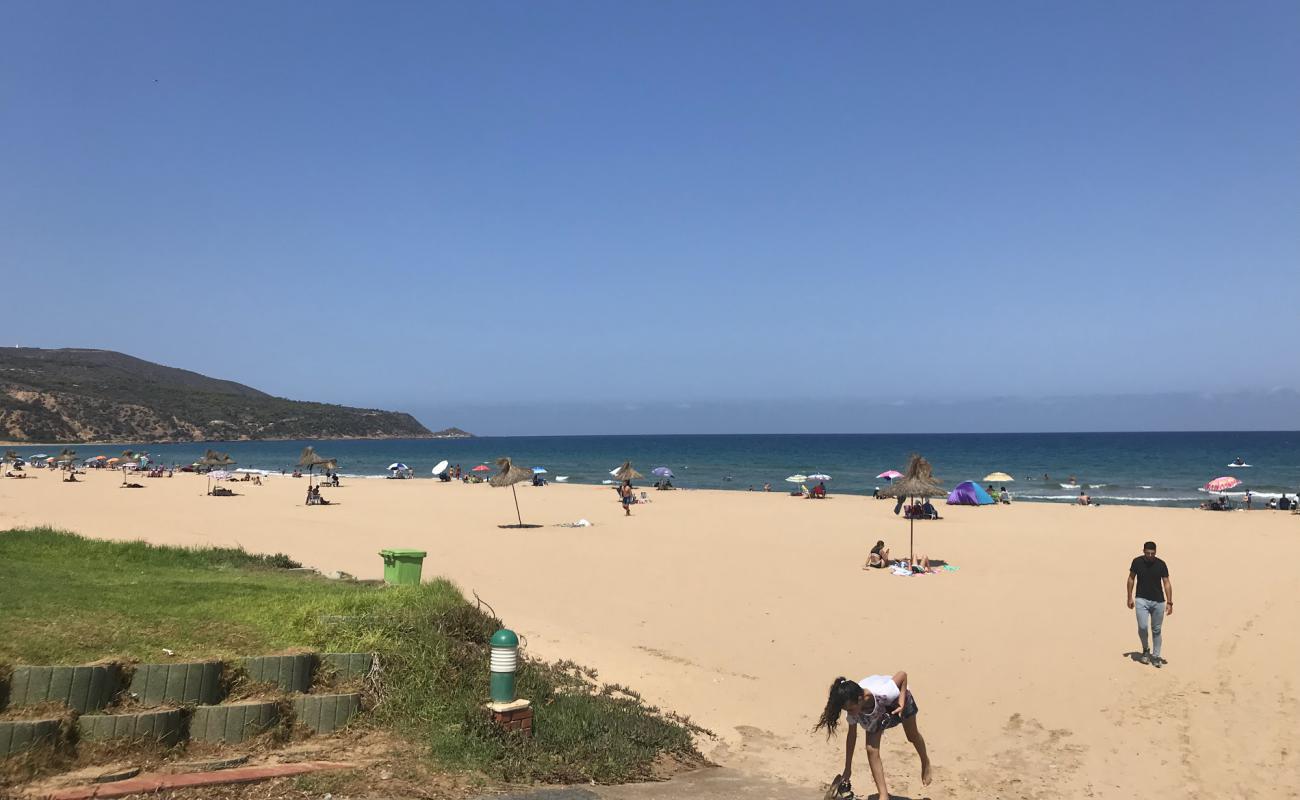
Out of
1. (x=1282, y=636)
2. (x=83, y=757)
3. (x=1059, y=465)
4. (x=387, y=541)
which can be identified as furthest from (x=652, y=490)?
(x=1059, y=465)

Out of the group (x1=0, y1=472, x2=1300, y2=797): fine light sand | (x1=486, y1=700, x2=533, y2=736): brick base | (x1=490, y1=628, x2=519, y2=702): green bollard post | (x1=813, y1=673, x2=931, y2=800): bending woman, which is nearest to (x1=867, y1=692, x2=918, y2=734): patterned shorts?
(x1=813, y1=673, x2=931, y2=800): bending woman

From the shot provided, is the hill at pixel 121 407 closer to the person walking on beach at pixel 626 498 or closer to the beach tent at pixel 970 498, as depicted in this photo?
the person walking on beach at pixel 626 498

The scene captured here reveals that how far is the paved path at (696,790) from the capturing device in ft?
19.2

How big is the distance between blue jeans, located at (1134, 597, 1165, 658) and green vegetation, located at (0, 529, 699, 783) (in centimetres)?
636

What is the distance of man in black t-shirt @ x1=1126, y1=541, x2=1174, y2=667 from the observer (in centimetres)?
1070

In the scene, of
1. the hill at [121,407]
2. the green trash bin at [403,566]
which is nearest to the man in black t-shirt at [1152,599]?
the green trash bin at [403,566]

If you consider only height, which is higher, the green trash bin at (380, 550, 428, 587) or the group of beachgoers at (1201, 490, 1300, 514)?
Answer: the green trash bin at (380, 550, 428, 587)

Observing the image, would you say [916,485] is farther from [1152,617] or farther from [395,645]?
[395,645]

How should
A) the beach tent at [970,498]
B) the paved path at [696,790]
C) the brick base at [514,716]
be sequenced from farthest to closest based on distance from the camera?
the beach tent at [970,498]
the brick base at [514,716]
the paved path at [696,790]

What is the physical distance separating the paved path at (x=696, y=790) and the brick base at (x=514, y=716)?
0.68 metres

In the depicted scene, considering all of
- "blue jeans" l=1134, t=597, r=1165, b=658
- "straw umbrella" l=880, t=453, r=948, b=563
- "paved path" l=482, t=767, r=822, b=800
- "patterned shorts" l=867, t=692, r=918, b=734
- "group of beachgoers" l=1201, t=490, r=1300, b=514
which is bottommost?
"group of beachgoers" l=1201, t=490, r=1300, b=514

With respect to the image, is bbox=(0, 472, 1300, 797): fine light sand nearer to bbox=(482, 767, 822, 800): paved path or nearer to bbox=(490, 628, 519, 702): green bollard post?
bbox=(482, 767, 822, 800): paved path

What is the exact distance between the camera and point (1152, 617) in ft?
35.3

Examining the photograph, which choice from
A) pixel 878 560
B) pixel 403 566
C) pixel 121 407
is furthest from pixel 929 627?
pixel 121 407
